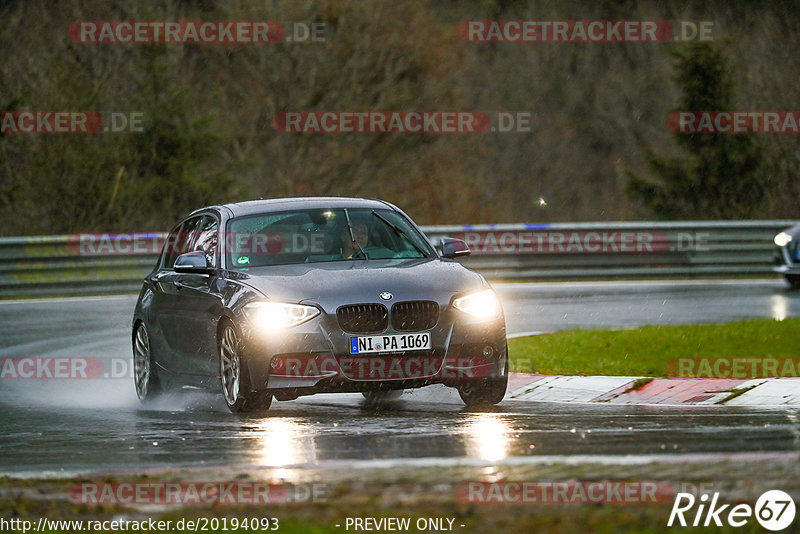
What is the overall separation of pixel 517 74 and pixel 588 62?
2.93 metres

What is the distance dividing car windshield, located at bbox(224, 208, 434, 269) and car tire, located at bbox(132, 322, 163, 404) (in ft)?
4.88

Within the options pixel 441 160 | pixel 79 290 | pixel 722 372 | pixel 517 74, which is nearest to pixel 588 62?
pixel 517 74

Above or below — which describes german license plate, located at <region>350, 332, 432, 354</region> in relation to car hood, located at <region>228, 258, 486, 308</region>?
below

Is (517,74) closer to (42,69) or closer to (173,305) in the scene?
(42,69)

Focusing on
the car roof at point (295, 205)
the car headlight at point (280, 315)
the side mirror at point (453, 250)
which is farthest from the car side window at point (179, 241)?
the car headlight at point (280, 315)

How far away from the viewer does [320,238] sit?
462 inches

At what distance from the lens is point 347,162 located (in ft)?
128

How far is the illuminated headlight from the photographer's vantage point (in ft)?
77.9

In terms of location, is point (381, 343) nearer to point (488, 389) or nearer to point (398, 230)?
point (488, 389)

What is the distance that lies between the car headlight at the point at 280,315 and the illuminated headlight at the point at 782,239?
47.9 feet

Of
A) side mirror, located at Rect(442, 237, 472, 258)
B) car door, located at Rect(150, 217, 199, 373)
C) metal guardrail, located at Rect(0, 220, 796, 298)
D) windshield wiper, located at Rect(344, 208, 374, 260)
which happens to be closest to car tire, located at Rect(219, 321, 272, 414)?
car door, located at Rect(150, 217, 199, 373)

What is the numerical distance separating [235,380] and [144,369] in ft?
7.32

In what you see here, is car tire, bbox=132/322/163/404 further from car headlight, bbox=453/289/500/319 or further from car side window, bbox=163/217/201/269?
car headlight, bbox=453/289/500/319

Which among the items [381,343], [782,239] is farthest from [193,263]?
[782,239]
